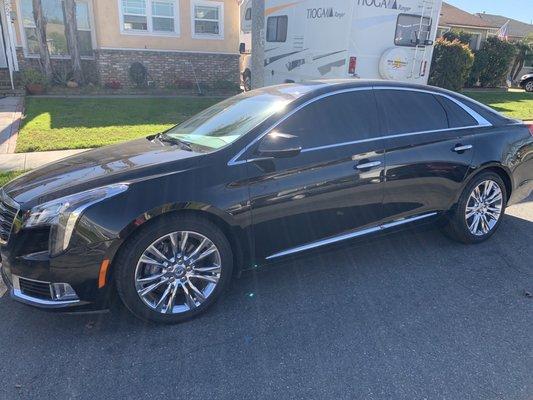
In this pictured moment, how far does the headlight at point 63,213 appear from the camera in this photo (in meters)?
2.73

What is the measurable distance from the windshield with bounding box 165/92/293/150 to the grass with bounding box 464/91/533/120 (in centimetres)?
1167

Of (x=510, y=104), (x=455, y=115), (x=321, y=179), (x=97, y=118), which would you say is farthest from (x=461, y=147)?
(x=510, y=104)

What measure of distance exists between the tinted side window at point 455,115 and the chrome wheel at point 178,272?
2695 millimetres

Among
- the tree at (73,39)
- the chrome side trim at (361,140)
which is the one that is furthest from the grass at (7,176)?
the tree at (73,39)

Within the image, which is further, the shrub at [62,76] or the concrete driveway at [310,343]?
the shrub at [62,76]

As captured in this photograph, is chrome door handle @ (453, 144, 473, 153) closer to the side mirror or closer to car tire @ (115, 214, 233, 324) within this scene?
the side mirror

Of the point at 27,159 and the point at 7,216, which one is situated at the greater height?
the point at 7,216

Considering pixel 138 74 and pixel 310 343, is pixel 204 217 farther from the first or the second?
pixel 138 74

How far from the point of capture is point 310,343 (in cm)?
291

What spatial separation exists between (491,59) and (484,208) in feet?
62.1

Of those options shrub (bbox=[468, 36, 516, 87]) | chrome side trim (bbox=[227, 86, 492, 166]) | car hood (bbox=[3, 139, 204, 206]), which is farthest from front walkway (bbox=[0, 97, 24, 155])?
shrub (bbox=[468, 36, 516, 87])

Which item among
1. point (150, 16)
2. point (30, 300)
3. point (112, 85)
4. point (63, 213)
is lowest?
point (112, 85)

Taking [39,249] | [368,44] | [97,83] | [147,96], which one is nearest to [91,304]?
[39,249]

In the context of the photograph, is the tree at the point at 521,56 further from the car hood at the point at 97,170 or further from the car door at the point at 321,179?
the car hood at the point at 97,170
